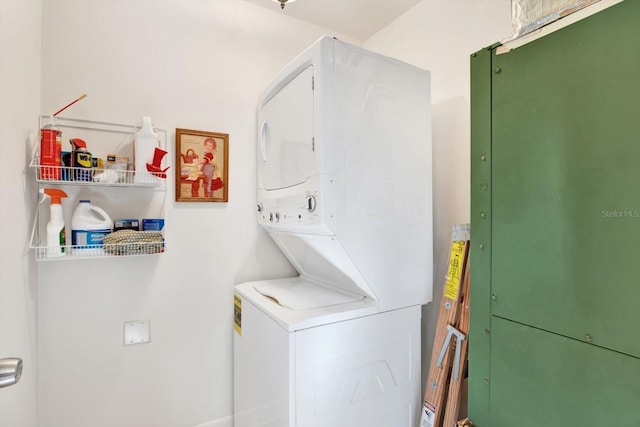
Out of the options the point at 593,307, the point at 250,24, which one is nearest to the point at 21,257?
the point at 250,24

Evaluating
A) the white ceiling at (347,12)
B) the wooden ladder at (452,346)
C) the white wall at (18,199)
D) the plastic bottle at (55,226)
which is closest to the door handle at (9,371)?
the white wall at (18,199)

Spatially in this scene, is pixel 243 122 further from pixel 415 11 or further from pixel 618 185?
pixel 618 185

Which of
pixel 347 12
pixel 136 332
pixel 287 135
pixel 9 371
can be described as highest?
pixel 347 12

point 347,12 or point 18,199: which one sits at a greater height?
point 347,12

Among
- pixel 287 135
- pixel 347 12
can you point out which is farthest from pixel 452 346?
pixel 347 12

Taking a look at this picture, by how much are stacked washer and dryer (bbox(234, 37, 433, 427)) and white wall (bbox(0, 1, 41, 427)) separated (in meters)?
0.99

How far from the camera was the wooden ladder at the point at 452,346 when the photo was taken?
60.4 inches

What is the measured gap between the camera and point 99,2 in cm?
180

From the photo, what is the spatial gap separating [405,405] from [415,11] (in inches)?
98.5

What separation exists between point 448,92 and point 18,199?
2.29 m

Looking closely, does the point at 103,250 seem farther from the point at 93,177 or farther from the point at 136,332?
the point at 136,332

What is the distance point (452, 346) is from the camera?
1608 millimetres

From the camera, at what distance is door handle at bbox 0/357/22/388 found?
2.29 ft

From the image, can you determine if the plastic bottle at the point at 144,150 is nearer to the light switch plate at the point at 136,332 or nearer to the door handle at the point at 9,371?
the light switch plate at the point at 136,332
